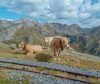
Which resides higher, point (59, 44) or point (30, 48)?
point (59, 44)

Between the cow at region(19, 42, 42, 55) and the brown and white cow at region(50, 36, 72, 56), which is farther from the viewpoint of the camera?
the cow at region(19, 42, 42, 55)

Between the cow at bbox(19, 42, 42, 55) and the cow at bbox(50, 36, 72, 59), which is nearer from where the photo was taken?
the cow at bbox(50, 36, 72, 59)

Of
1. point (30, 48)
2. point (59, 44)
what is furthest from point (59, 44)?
point (30, 48)

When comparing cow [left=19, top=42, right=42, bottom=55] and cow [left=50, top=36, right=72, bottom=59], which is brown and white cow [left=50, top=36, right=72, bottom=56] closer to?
cow [left=50, top=36, right=72, bottom=59]

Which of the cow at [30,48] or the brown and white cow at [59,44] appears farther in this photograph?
the cow at [30,48]

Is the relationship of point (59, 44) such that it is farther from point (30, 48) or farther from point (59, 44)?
point (30, 48)

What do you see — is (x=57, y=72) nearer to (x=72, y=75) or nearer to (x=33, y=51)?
(x=72, y=75)

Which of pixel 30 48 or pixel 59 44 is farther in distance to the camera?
pixel 30 48

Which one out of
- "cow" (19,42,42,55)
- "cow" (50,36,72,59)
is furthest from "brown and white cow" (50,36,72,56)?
"cow" (19,42,42,55)

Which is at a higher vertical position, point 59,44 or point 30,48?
point 59,44

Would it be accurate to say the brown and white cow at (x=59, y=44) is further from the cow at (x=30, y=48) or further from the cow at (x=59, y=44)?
the cow at (x=30, y=48)

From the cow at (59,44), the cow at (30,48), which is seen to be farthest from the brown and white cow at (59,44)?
the cow at (30,48)

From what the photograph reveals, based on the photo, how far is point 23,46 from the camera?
41250 millimetres

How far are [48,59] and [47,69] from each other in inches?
355
